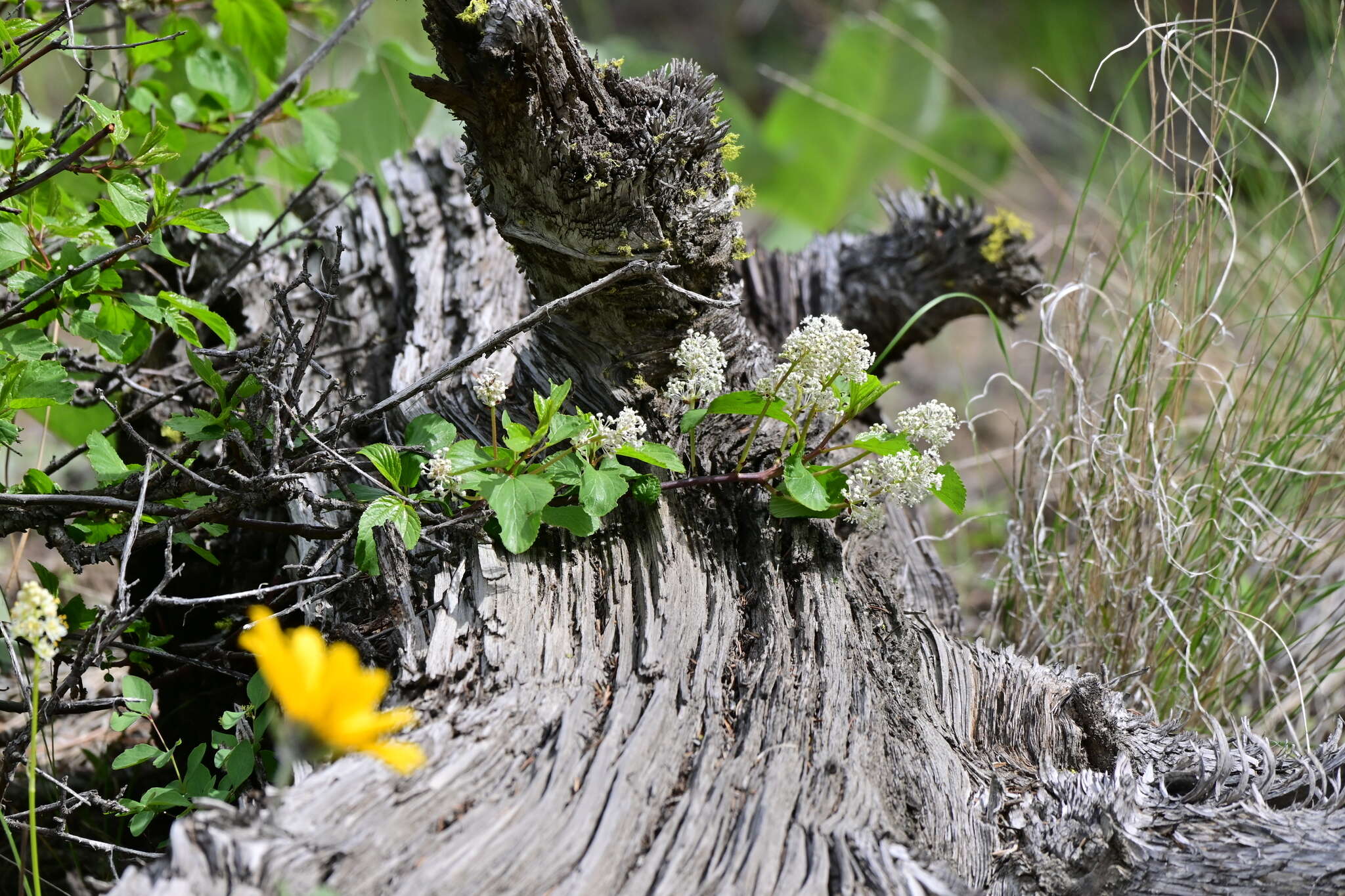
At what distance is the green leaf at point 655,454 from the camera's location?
1.35 m

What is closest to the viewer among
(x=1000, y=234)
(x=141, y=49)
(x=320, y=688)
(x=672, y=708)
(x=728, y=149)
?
(x=320, y=688)

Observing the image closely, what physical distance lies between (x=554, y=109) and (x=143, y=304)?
69 cm

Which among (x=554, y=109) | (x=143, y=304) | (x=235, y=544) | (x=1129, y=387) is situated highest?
(x=1129, y=387)

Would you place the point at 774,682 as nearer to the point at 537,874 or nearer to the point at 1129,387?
the point at 537,874

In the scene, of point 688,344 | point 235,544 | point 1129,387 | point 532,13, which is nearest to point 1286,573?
point 1129,387

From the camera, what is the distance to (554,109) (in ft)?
4.59

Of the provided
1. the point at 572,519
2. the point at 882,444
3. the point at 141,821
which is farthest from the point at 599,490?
the point at 141,821

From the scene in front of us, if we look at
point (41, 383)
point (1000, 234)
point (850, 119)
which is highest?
point (850, 119)

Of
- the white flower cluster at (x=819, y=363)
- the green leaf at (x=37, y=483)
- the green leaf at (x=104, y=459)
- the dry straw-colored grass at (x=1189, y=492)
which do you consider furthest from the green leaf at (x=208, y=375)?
the dry straw-colored grass at (x=1189, y=492)

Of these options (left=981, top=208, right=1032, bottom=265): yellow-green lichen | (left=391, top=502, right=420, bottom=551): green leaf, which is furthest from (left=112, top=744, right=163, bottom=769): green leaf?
(left=981, top=208, right=1032, bottom=265): yellow-green lichen

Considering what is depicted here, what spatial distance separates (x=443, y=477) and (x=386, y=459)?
0.10 metres

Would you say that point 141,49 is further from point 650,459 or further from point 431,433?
point 650,459

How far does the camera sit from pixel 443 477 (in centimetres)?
128

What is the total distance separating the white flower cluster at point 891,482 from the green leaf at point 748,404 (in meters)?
0.14
